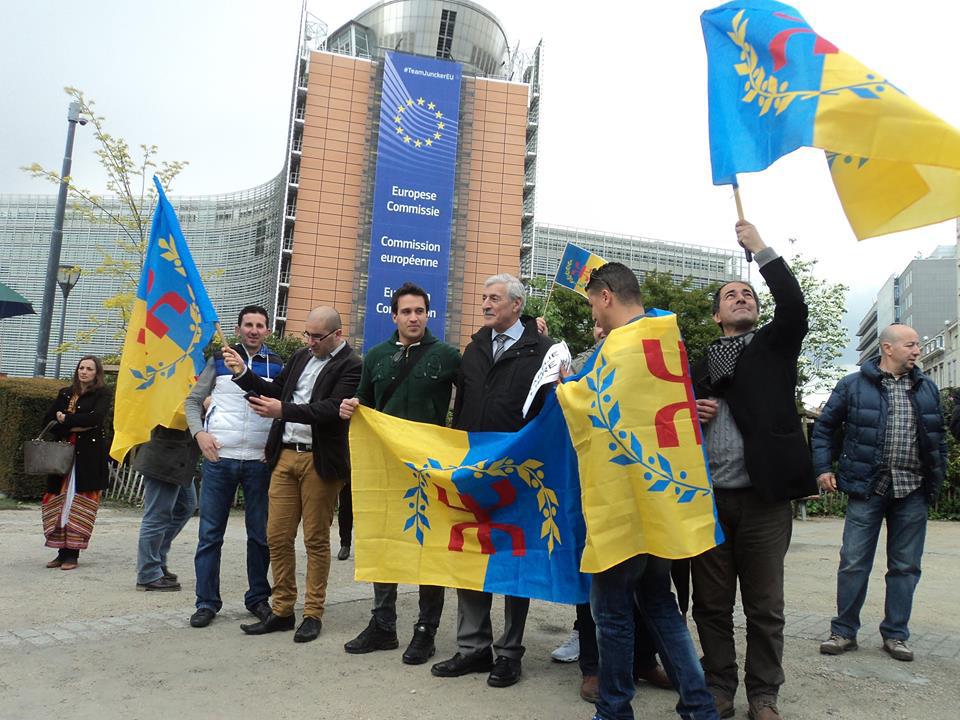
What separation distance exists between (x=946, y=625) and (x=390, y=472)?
4.37 m

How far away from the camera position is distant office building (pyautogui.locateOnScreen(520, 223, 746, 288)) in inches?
2950

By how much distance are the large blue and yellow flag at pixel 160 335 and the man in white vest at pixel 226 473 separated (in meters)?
0.21

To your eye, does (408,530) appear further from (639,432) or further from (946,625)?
(946,625)

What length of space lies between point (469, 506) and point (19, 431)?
1127 cm

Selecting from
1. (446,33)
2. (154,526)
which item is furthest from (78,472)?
(446,33)

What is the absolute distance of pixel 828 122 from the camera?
3725 mm

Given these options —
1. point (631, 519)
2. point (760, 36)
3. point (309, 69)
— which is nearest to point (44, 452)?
point (631, 519)

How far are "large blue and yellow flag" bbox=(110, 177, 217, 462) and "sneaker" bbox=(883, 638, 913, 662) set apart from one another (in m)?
4.83

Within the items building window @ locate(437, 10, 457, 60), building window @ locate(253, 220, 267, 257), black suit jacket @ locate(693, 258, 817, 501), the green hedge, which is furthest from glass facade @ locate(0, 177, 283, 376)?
black suit jacket @ locate(693, 258, 817, 501)

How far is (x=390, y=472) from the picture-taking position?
452cm

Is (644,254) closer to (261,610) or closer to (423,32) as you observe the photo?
(423,32)

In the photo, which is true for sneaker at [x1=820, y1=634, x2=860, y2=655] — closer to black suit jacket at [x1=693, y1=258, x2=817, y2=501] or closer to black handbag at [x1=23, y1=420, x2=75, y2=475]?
black suit jacket at [x1=693, y1=258, x2=817, y2=501]

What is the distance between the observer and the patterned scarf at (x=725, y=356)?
3746 mm

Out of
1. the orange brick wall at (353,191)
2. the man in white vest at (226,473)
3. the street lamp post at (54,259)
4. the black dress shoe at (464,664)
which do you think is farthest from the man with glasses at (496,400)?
the orange brick wall at (353,191)
